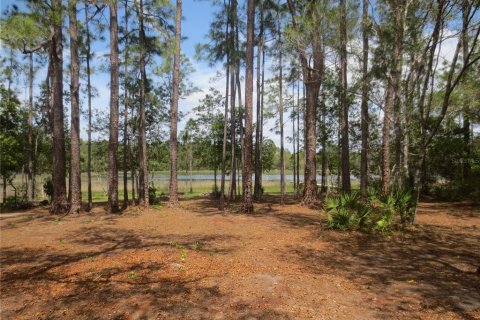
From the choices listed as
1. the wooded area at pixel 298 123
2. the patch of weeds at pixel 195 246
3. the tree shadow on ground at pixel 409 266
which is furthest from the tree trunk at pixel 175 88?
the tree shadow on ground at pixel 409 266

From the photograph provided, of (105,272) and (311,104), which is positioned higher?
(311,104)

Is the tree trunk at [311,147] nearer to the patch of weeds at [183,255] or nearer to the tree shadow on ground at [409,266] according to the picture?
the tree shadow on ground at [409,266]

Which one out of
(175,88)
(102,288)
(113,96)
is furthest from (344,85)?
(102,288)

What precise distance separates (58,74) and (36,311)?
10.9 meters

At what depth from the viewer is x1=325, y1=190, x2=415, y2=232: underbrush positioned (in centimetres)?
816

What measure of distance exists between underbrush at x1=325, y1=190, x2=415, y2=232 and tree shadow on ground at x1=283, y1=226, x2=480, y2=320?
41 cm

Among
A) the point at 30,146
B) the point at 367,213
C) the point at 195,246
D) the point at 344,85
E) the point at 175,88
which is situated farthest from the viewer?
the point at 30,146

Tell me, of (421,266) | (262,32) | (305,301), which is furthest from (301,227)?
(262,32)

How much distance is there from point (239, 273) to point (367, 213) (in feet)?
15.6

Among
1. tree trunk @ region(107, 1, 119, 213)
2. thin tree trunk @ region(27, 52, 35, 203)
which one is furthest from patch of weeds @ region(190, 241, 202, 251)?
thin tree trunk @ region(27, 52, 35, 203)

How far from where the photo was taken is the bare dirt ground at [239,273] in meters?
3.71

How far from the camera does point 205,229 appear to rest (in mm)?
8852

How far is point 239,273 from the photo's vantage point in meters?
4.96

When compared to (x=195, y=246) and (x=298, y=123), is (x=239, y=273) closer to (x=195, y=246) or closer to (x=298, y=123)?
(x=195, y=246)
